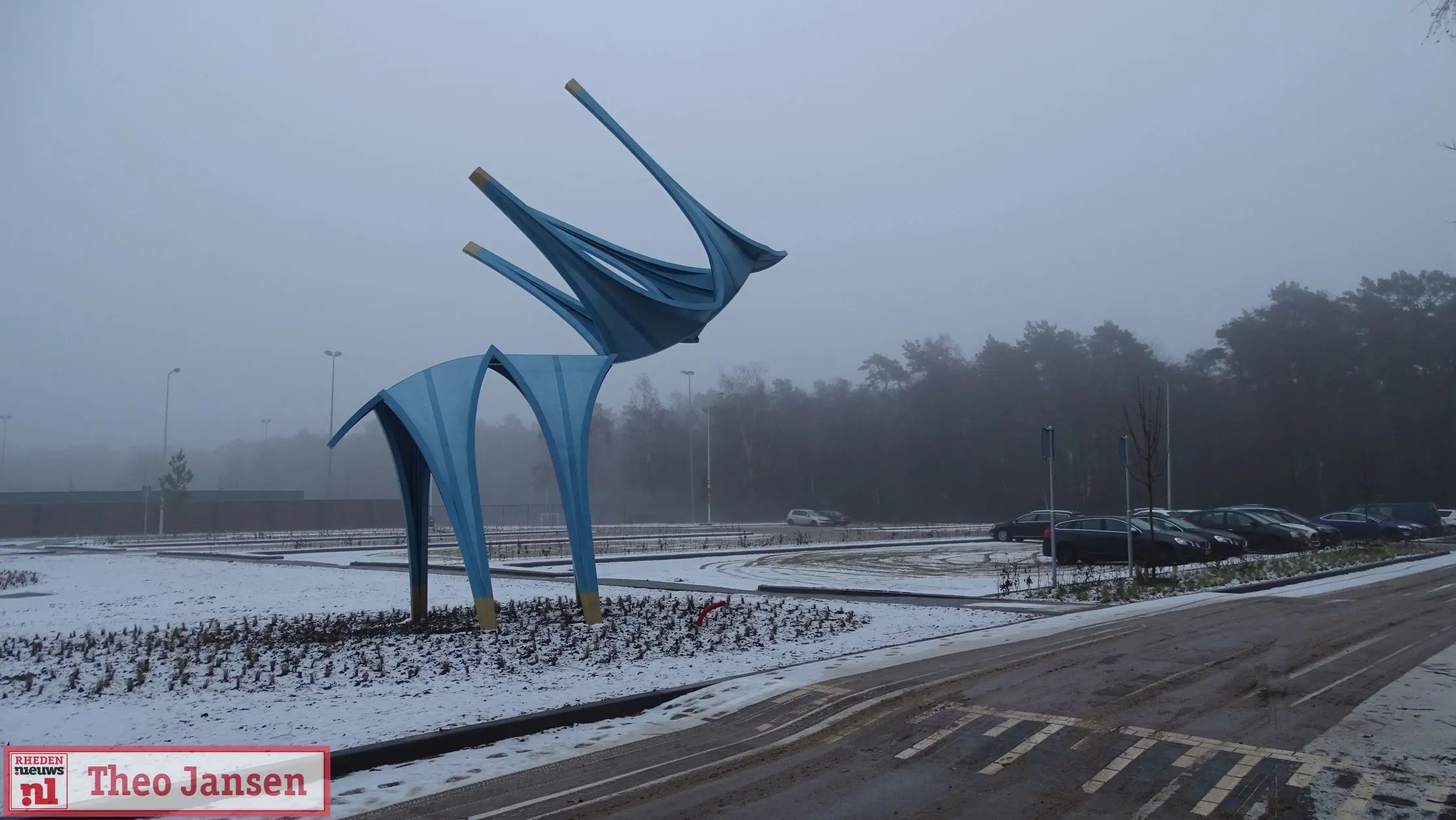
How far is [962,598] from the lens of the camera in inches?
635

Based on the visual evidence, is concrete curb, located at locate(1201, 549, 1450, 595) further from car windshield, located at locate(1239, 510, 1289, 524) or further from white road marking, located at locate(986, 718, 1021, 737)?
white road marking, located at locate(986, 718, 1021, 737)

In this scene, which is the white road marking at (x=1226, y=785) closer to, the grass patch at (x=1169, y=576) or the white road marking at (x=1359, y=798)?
the white road marking at (x=1359, y=798)

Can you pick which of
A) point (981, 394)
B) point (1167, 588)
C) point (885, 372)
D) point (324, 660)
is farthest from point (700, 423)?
point (324, 660)

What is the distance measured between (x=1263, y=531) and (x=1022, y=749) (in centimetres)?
2465

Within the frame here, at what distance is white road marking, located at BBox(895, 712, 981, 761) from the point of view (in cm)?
654

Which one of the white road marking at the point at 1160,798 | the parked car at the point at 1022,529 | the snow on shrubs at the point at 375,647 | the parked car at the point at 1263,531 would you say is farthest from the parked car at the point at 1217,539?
the white road marking at the point at 1160,798

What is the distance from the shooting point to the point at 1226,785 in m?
5.68

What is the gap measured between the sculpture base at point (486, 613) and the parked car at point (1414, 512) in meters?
37.6

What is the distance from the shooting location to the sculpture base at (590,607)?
1308 centimetres

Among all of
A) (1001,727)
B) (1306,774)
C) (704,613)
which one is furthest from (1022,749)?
(704,613)

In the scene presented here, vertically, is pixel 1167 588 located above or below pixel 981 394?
below

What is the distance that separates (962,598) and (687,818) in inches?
459

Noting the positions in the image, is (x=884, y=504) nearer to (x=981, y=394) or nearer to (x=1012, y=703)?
(x=981, y=394)

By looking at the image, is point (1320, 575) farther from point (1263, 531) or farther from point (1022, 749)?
point (1022, 749)
